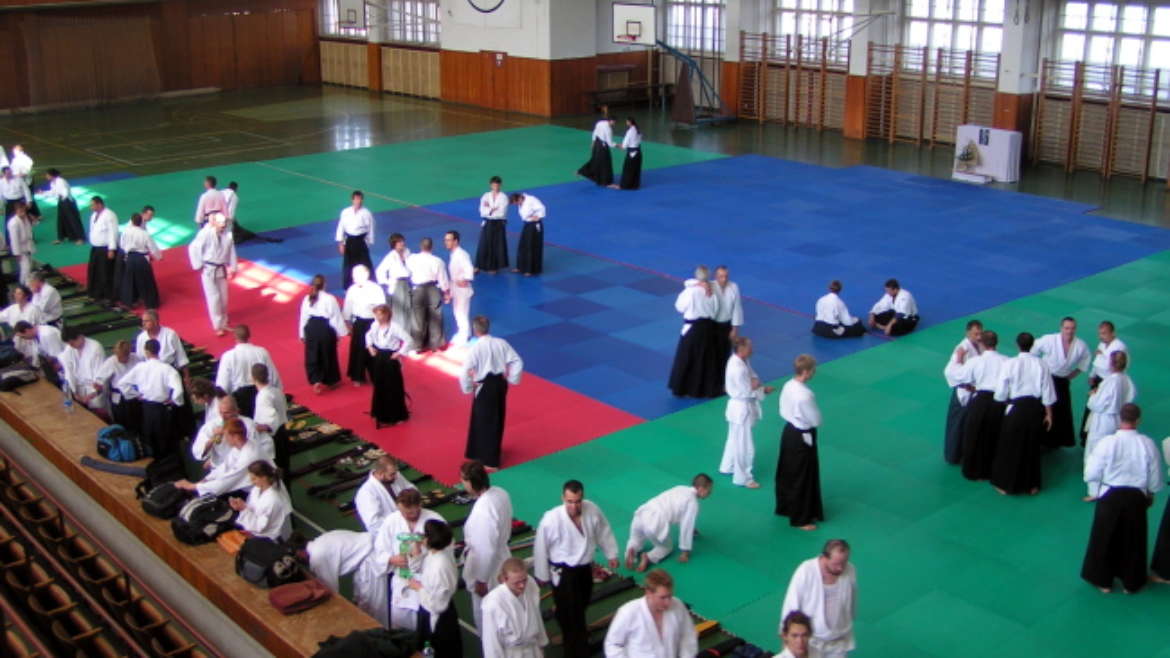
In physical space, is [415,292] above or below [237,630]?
above

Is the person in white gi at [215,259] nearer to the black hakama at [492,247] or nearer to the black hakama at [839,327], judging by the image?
the black hakama at [492,247]

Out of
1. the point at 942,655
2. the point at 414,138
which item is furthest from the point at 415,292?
the point at 414,138

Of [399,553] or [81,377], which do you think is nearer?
[399,553]

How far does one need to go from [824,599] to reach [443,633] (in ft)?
8.62

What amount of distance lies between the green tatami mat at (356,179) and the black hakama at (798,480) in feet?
37.6

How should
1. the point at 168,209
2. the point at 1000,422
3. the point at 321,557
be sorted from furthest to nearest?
the point at 168,209, the point at 1000,422, the point at 321,557

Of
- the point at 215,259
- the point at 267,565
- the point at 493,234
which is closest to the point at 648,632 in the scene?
the point at 267,565

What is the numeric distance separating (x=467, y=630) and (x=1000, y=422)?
5.56m

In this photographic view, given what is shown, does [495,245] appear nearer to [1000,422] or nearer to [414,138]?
[1000,422]

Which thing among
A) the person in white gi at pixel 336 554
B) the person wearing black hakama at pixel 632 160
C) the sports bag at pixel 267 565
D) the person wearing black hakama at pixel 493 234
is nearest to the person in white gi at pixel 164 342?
the sports bag at pixel 267 565

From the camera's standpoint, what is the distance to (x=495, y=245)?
18547 millimetres

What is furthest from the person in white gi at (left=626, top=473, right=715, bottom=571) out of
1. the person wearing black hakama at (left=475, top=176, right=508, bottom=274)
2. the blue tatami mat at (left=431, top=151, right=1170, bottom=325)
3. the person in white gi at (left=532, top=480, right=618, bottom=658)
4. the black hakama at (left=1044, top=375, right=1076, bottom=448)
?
the person wearing black hakama at (left=475, top=176, right=508, bottom=274)

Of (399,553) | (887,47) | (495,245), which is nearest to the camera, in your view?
(399,553)

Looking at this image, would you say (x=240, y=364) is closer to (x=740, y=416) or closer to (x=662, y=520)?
(x=662, y=520)
